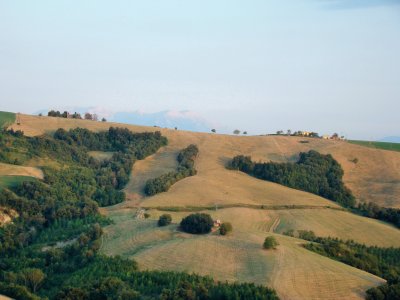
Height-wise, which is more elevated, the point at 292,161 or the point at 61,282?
the point at 292,161

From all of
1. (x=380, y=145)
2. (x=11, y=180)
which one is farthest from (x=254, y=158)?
(x=11, y=180)

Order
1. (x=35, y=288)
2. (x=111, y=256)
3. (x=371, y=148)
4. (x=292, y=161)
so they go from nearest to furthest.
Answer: (x=35, y=288) → (x=111, y=256) → (x=292, y=161) → (x=371, y=148)

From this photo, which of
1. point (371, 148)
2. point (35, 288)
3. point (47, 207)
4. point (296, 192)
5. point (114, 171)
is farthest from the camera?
point (371, 148)

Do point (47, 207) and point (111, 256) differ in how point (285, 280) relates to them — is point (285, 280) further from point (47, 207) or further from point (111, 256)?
point (47, 207)

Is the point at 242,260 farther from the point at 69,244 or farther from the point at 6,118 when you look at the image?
the point at 6,118

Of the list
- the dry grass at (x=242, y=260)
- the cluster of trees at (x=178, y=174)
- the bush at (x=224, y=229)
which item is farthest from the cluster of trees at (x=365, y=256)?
the cluster of trees at (x=178, y=174)

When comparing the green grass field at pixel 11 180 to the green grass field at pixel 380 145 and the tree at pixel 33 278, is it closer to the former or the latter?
the tree at pixel 33 278

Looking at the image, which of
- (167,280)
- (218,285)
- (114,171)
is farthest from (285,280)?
(114,171)

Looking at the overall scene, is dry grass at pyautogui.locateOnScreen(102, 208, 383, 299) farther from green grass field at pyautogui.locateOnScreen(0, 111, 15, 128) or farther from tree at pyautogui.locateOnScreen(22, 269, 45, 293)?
green grass field at pyautogui.locateOnScreen(0, 111, 15, 128)
